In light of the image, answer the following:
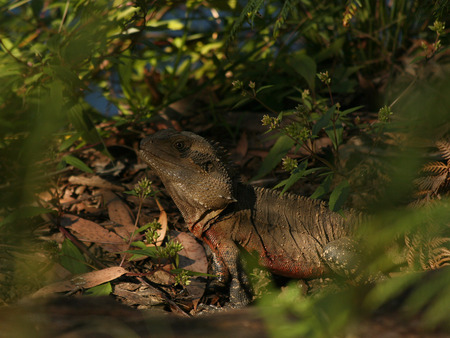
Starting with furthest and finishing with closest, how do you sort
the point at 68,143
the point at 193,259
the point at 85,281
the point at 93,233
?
the point at 68,143 < the point at 93,233 < the point at 193,259 < the point at 85,281

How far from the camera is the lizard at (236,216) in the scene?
11.8 feet

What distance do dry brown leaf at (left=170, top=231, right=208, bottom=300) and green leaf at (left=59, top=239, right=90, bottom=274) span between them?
794 mm

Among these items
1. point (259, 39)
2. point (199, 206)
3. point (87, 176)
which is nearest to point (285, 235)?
point (199, 206)

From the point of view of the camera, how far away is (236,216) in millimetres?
3738

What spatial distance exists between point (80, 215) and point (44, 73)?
1368mm

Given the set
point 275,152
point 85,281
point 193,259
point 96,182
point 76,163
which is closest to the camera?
point 85,281

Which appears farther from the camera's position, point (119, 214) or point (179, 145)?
point (119, 214)

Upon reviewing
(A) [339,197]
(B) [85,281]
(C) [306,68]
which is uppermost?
(C) [306,68]

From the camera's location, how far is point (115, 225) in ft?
13.5

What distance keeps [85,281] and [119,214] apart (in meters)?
1.04

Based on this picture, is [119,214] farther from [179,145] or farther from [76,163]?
[179,145]

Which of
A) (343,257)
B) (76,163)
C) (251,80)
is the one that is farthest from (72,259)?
(251,80)

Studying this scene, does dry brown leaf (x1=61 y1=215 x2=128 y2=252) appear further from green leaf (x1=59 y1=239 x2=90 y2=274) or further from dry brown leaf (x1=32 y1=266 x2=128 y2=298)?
dry brown leaf (x1=32 y1=266 x2=128 y2=298)

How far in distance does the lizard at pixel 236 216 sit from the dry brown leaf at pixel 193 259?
18cm
